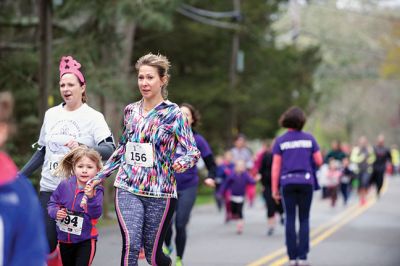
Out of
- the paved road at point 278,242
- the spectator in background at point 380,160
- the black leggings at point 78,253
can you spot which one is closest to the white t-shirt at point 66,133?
the black leggings at point 78,253

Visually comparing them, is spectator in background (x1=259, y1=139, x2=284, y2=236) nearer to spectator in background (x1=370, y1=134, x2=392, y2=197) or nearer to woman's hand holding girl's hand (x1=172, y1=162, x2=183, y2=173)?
woman's hand holding girl's hand (x1=172, y1=162, x2=183, y2=173)

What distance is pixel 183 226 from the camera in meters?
10.7

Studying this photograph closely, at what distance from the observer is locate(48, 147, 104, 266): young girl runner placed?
694 cm

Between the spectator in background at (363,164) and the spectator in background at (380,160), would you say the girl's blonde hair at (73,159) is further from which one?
the spectator in background at (363,164)

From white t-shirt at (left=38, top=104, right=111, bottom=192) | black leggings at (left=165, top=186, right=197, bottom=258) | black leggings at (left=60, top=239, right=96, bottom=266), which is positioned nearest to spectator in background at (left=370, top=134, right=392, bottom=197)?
black leggings at (left=165, top=186, right=197, bottom=258)

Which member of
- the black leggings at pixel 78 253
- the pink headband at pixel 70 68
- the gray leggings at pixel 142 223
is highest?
the pink headband at pixel 70 68

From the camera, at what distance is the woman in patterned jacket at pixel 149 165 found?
Result: 6895 mm

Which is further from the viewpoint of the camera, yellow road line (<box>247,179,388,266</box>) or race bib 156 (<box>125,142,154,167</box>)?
yellow road line (<box>247,179,388,266</box>)

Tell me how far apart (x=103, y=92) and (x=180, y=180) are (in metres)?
7.43

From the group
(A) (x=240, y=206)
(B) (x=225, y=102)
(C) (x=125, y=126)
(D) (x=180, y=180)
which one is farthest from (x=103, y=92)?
(B) (x=225, y=102)

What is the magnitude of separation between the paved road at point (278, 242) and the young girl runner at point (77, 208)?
13.3ft

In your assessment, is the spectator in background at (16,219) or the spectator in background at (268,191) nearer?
the spectator in background at (16,219)

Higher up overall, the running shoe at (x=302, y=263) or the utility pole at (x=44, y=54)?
the utility pole at (x=44, y=54)

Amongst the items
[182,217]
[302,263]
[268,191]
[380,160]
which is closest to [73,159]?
[182,217]
